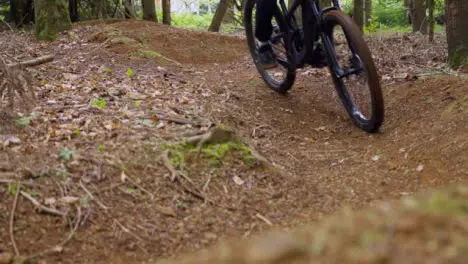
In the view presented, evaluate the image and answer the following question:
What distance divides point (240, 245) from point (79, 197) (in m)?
2.31

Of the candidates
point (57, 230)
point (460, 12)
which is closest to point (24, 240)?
point (57, 230)

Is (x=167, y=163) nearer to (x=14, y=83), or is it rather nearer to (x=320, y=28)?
(x=14, y=83)

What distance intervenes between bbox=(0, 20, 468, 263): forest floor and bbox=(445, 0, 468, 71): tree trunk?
1.10 ft

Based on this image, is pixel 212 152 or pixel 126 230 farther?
pixel 212 152

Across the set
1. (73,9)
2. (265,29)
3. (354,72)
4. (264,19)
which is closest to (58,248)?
(354,72)

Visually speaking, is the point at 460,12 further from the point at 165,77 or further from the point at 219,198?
the point at 219,198

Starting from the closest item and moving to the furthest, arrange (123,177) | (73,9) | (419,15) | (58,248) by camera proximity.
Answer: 1. (58,248)
2. (123,177)
3. (419,15)
4. (73,9)

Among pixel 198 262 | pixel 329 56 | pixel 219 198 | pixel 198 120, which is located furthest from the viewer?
pixel 329 56

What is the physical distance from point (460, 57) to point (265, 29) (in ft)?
7.36

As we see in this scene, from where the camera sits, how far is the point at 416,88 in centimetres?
534

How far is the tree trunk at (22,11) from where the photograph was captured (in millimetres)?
12359

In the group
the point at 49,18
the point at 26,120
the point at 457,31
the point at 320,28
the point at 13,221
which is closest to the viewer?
the point at 13,221

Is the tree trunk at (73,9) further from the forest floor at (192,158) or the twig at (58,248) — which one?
the twig at (58,248)

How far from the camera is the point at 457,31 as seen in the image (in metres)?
5.89
